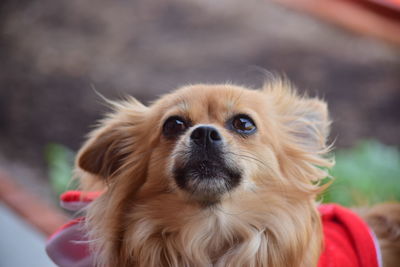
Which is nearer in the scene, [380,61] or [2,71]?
[380,61]

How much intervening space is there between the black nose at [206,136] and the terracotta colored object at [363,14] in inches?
123

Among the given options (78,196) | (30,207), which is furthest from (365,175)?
(30,207)

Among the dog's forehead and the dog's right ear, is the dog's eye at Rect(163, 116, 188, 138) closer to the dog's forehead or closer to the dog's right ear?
the dog's forehead

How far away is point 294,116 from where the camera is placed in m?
2.11

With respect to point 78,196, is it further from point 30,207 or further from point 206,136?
point 30,207

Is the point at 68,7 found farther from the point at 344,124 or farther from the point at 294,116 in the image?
the point at 294,116

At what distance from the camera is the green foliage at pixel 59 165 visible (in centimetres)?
366

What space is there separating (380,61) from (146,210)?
326 centimetres

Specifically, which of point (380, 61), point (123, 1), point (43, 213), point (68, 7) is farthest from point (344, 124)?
point (68, 7)

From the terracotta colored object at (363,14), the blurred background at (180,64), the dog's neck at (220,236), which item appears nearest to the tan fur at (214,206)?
the dog's neck at (220,236)

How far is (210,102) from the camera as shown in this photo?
1855 millimetres

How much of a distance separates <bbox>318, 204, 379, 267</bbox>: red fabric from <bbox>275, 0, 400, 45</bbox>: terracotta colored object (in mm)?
2841

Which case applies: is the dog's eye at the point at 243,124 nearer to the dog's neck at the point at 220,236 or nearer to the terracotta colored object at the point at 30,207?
the dog's neck at the point at 220,236

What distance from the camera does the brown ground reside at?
4.09 m
